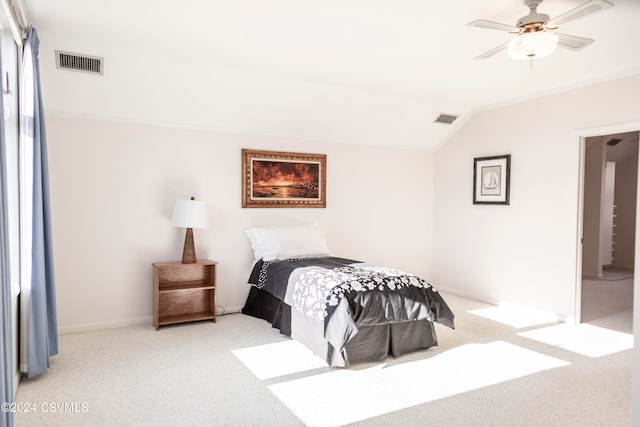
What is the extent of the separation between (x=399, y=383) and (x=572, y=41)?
2625 mm

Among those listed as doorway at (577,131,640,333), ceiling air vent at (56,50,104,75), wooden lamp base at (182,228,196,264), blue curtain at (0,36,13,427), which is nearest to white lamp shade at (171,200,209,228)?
wooden lamp base at (182,228,196,264)

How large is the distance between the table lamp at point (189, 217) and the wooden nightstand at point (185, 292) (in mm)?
159

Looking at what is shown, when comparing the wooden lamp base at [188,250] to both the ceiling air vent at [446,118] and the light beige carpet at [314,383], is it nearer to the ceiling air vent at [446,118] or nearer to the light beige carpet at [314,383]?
the light beige carpet at [314,383]

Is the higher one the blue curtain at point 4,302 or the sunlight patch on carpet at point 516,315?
the blue curtain at point 4,302

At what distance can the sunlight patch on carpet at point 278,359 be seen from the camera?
3.22 m

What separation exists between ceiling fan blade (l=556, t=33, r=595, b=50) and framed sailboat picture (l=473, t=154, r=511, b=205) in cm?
241

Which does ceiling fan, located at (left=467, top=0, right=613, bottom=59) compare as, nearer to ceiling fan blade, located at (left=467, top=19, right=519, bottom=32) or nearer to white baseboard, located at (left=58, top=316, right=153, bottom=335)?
ceiling fan blade, located at (left=467, top=19, right=519, bottom=32)

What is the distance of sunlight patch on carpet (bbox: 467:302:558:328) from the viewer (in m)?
4.57

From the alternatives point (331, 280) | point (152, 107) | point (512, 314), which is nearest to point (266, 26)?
point (152, 107)

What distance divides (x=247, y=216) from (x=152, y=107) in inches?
60.9

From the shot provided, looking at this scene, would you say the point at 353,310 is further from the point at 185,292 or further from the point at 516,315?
the point at 516,315

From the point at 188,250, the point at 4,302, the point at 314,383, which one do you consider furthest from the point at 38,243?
the point at 314,383

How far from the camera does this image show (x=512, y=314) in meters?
4.90

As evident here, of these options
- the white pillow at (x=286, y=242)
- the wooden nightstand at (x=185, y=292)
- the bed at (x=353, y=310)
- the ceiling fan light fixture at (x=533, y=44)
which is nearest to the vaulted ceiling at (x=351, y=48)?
the ceiling fan light fixture at (x=533, y=44)
